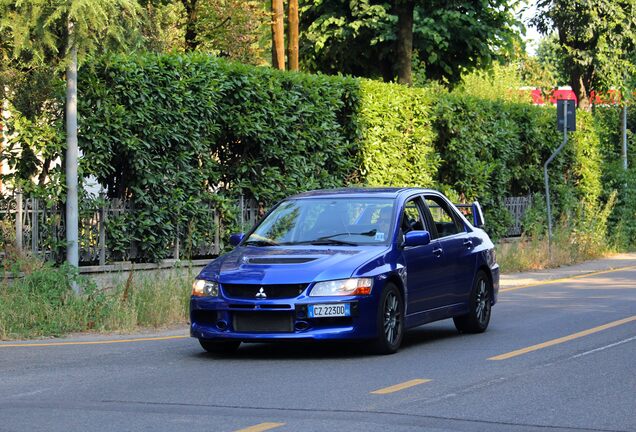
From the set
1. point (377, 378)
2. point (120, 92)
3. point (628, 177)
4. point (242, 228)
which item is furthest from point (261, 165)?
point (628, 177)

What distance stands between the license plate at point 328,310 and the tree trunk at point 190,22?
A: 1148 inches

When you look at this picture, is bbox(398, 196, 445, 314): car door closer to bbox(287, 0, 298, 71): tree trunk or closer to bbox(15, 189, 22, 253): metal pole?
bbox(15, 189, 22, 253): metal pole

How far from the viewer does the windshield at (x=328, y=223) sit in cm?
1316

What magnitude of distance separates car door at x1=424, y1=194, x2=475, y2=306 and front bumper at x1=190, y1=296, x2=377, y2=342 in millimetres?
2155

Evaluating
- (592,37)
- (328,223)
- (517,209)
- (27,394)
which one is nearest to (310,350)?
(328,223)

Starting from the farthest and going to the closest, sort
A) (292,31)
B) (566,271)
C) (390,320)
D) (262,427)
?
(292,31)
(566,271)
(390,320)
(262,427)

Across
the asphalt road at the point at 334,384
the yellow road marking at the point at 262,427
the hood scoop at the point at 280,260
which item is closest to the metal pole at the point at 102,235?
the asphalt road at the point at 334,384

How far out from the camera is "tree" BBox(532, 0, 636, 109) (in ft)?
127

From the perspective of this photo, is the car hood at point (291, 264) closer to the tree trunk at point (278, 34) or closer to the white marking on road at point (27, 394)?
the white marking on road at point (27, 394)

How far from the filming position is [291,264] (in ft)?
40.0

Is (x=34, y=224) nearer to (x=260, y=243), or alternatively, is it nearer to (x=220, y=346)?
(x=260, y=243)

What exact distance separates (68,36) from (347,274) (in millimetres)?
6061

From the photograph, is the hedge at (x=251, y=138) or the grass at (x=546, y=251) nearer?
the hedge at (x=251, y=138)

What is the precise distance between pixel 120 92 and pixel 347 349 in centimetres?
627
